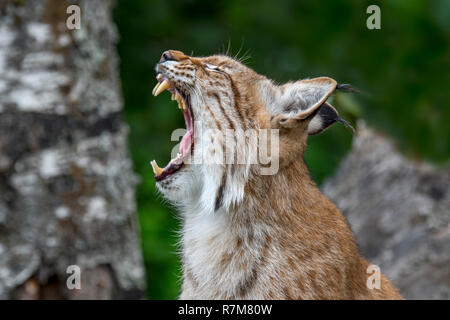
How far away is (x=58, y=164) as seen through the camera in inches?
160

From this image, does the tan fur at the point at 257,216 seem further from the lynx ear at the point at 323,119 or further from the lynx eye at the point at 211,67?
the lynx ear at the point at 323,119

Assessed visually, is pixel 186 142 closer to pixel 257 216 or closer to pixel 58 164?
pixel 257 216

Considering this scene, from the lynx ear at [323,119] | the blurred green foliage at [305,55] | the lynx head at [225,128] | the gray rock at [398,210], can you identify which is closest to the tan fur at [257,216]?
the lynx head at [225,128]

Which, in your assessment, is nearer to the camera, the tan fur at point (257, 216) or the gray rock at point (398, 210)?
the tan fur at point (257, 216)

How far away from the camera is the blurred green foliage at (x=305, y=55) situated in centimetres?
693

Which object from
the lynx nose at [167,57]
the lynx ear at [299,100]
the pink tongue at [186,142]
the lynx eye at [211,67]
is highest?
the lynx nose at [167,57]

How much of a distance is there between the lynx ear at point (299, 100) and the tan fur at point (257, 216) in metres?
0.01

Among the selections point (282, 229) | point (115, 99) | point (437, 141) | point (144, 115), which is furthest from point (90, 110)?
point (437, 141)

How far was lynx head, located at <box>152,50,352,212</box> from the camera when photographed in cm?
350

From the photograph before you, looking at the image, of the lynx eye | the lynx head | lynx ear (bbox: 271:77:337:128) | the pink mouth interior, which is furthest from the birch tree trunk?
lynx ear (bbox: 271:77:337:128)

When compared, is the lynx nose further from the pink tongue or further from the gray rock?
the gray rock

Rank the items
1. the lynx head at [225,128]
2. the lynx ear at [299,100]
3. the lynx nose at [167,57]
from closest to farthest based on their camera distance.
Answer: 1. the lynx ear at [299,100]
2. the lynx head at [225,128]
3. the lynx nose at [167,57]

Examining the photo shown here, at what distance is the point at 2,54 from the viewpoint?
3961 millimetres

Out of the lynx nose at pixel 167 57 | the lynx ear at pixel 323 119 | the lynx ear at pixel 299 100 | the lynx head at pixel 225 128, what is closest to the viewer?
the lynx ear at pixel 299 100
